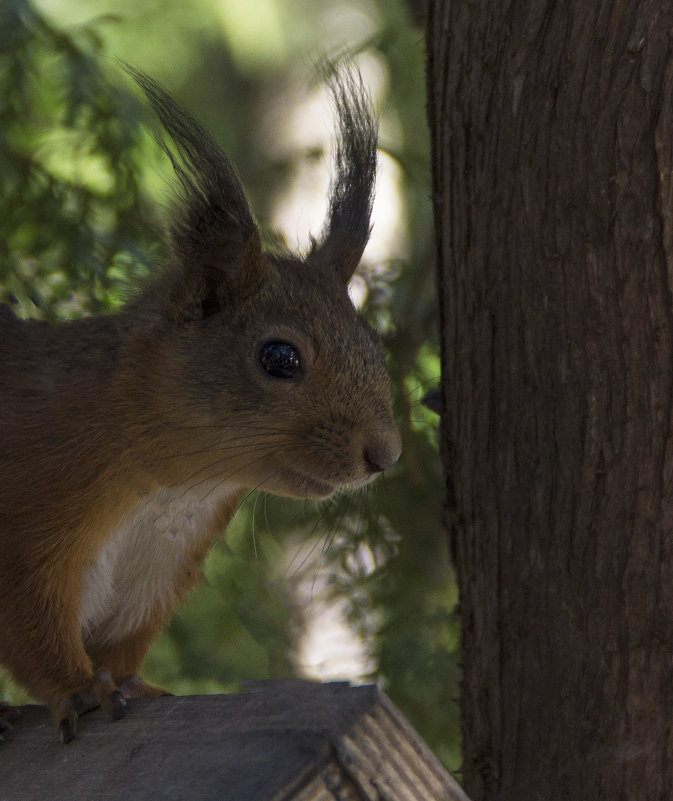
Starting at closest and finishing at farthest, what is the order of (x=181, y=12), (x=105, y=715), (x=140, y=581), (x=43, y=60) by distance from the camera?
1. (x=105, y=715)
2. (x=140, y=581)
3. (x=43, y=60)
4. (x=181, y=12)

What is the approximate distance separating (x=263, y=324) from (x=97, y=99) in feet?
2.60

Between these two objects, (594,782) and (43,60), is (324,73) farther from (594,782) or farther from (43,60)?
(594,782)

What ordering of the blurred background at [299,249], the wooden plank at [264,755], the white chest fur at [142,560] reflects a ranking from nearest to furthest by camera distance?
1. the wooden plank at [264,755]
2. the white chest fur at [142,560]
3. the blurred background at [299,249]

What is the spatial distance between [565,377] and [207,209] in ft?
1.87

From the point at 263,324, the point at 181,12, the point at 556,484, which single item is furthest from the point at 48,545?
the point at 181,12

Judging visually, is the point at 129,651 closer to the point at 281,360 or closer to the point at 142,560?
the point at 142,560

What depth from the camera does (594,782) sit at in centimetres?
144

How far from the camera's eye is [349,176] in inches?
68.2

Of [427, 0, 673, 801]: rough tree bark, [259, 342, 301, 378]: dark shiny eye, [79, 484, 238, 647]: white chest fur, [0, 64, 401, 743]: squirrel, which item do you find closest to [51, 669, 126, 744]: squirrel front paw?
[0, 64, 401, 743]: squirrel

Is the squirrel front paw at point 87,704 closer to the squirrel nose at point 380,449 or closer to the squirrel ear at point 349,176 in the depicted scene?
the squirrel nose at point 380,449

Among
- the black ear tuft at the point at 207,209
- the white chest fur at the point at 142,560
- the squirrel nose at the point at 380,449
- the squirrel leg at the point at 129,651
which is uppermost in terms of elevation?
the black ear tuft at the point at 207,209

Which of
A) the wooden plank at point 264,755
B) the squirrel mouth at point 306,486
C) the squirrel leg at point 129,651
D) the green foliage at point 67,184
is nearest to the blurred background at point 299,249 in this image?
the green foliage at point 67,184

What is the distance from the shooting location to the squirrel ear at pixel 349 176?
1.64 meters

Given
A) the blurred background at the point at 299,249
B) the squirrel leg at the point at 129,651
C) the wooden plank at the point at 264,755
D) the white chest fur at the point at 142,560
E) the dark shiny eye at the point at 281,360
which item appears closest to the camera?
the wooden plank at the point at 264,755
